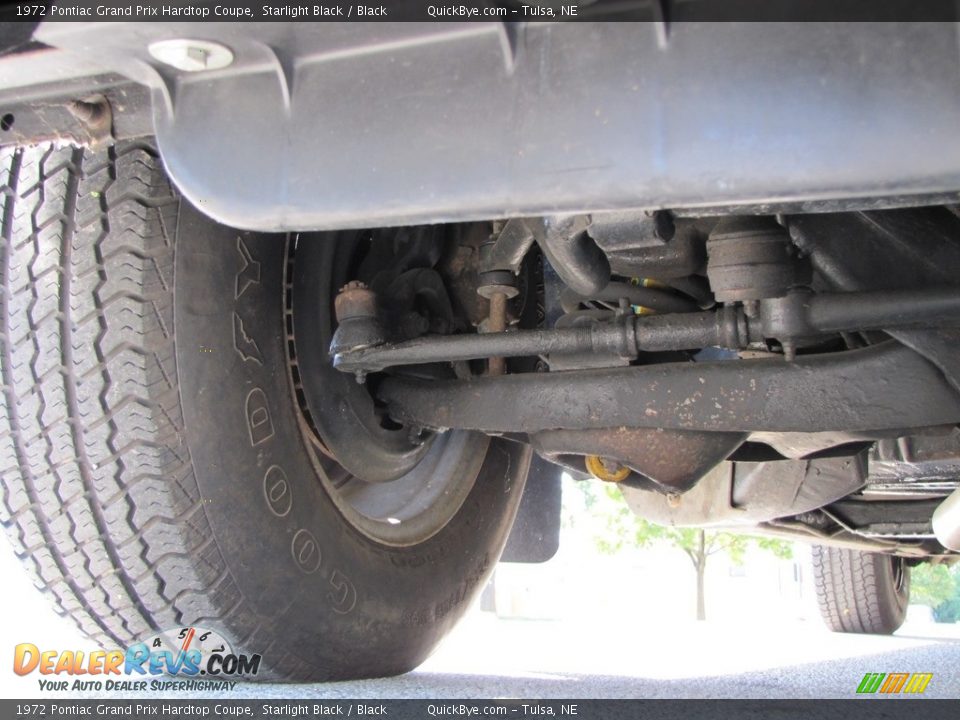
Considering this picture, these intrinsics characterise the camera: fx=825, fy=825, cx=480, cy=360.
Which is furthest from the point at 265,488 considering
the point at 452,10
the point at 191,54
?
the point at 452,10

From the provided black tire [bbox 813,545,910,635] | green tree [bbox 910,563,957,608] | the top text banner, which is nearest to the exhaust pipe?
the top text banner

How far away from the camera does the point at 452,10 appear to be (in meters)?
0.85

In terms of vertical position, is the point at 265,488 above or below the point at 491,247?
below

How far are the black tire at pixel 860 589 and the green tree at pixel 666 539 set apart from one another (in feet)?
33.1

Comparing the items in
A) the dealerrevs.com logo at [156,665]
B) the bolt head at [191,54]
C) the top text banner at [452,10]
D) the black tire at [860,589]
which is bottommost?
the black tire at [860,589]

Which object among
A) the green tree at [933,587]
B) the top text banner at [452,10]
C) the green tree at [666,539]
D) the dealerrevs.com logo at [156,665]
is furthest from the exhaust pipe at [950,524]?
the green tree at [933,587]

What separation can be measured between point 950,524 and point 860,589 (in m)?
3.24

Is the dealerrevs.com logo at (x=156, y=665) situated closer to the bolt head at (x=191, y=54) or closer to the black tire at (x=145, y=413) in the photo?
the black tire at (x=145, y=413)

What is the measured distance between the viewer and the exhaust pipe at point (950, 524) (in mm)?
1478

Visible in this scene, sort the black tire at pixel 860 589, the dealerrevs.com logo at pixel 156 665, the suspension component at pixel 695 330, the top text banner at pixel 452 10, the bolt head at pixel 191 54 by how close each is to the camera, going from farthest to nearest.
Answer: the black tire at pixel 860 589, the dealerrevs.com logo at pixel 156 665, the suspension component at pixel 695 330, the bolt head at pixel 191 54, the top text banner at pixel 452 10

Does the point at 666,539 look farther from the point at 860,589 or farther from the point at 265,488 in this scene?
the point at 265,488

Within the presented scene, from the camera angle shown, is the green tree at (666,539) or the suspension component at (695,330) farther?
the green tree at (666,539)

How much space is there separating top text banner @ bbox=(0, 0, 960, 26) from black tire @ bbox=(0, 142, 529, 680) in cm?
44

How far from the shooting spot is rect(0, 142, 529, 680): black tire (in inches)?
50.0
